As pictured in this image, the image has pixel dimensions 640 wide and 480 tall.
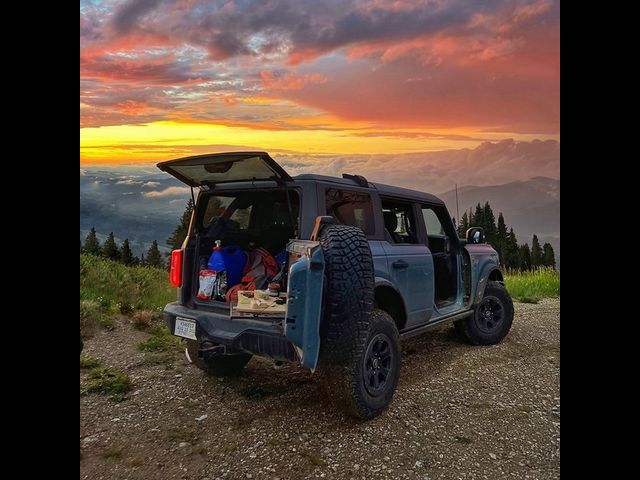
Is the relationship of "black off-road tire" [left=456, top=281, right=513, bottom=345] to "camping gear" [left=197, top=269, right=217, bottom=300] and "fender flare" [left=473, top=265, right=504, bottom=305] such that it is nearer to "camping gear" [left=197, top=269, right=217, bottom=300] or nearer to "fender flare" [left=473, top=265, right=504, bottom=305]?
"fender flare" [left=473, top=265, right=504, bottom=305]

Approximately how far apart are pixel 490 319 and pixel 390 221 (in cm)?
215

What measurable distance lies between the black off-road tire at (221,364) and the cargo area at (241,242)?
2.46 ft

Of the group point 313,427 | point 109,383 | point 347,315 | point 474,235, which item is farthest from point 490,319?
point 109,383

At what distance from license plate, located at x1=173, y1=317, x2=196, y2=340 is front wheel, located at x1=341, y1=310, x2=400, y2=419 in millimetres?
1274

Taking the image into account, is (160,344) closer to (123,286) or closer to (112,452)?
(123,286)

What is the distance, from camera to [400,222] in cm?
467

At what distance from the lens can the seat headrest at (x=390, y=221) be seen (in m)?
4.52

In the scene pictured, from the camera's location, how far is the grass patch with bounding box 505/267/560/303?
941 cm

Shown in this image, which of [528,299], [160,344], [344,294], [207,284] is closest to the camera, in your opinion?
[344,294]
